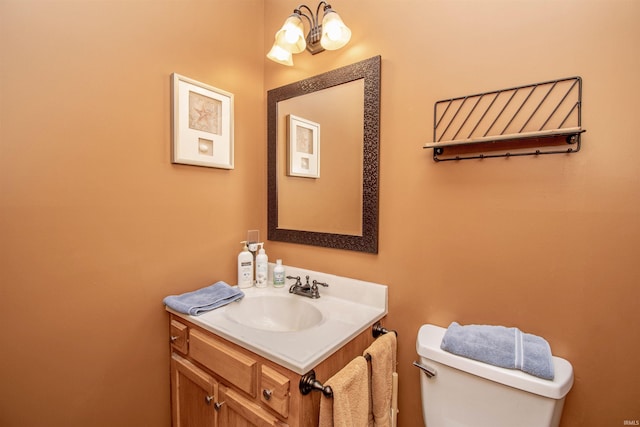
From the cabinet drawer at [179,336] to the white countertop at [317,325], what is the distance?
0.20 feet

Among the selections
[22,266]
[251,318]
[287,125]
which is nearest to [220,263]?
[251,318]

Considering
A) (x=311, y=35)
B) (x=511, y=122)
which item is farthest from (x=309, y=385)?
(x=311, y=35)

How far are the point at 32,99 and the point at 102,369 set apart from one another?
1011mm

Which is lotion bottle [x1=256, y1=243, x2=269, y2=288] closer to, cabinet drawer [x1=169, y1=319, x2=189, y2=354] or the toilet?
cabinet drawer [x1=169, y1=319, x2=189, y2=354]

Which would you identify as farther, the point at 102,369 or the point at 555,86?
the point at 102,369

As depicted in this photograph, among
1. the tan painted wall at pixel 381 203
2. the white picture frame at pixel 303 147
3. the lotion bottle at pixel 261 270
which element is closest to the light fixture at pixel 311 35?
the tan painted wall at pixel 381 203

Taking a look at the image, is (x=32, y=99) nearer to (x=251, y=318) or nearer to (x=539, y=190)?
(x=251, y=318)

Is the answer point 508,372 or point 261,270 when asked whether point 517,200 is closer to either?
point 508,372

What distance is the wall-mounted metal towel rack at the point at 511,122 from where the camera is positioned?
0.86 m

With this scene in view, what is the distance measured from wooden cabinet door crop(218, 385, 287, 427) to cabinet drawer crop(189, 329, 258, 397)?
0.05 metres

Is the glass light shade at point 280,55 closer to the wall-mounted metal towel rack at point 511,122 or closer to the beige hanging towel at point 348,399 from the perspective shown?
the wall-mounted metal towel rack at point 511,122

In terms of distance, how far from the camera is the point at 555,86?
2.87 feet

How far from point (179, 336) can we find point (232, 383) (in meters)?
0.37

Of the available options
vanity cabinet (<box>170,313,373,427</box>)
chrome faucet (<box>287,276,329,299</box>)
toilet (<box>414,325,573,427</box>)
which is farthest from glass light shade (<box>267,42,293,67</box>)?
toilet (<box>414,325,573,427</box>)
